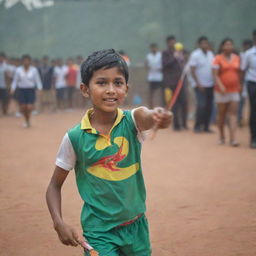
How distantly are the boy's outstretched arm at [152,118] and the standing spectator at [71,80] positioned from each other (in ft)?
52.9

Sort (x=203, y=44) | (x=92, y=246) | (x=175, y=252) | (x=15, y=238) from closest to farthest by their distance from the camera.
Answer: (x=92, y=246) → (x=175, y=252) → (x=15, y=238) → (x=203, y=44)

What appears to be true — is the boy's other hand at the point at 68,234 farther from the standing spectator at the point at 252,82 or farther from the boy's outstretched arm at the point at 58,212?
the standing spectator at the point at 252,82

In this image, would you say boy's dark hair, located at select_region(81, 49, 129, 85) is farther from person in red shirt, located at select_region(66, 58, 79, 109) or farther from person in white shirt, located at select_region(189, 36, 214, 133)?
person in red shirt, located at select_region(66, 58, 79, 109)

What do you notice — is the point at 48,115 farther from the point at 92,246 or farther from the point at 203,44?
the point at 92,246

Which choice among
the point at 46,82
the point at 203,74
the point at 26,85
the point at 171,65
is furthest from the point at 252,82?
the point at 46,82

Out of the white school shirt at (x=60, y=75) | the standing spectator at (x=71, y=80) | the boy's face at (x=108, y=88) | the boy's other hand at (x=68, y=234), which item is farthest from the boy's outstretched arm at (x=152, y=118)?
the standing spectator at (x=71, y=80)

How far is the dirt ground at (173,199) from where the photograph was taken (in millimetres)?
4242

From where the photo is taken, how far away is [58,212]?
9.28 feet

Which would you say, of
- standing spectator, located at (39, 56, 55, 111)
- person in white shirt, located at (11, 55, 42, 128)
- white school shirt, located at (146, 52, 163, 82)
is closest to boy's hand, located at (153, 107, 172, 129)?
person in white shirt, located at (11, 55, 42, 128)

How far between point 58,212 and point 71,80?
16.2 meters

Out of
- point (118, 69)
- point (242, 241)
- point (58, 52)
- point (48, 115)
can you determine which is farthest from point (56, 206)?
point (58, 52)

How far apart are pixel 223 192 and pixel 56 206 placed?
343cm

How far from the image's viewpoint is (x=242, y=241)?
425 centimetres

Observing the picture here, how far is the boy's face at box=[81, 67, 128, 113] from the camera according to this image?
2738mm
